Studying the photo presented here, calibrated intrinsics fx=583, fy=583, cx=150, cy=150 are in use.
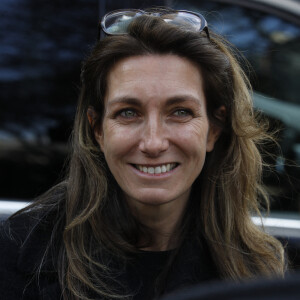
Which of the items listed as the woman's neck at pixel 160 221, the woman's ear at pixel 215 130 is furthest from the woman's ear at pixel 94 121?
the woman's ear at pixel 215 130

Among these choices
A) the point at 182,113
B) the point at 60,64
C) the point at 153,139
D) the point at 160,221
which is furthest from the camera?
the point at 60,64

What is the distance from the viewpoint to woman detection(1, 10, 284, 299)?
1961mm

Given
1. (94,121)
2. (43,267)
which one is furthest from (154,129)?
(43,267)

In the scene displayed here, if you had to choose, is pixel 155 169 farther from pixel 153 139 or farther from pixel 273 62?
pixel 273 62

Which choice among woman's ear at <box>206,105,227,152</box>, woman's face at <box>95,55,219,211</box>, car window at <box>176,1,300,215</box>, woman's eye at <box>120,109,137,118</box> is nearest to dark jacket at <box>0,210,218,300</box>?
woman's face at <box>95,55,219,211</box>

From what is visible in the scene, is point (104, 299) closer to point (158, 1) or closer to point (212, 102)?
point (212, 102)

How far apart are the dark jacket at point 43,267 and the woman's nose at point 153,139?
1.41 ft

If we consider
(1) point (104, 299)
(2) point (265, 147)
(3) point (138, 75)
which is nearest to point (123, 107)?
(3) point (138, 75)

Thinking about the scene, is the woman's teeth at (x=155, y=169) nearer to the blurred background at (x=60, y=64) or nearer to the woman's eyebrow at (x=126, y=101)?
the woman's eyebrow at (x=126, y=101)

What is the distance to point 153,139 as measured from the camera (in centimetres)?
190

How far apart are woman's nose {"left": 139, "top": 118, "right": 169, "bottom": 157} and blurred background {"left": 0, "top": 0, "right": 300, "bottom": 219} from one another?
2.54ft

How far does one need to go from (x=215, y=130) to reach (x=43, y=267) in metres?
0.81

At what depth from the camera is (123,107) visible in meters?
1.98

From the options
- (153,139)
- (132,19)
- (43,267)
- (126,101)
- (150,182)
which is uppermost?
(132,19)
